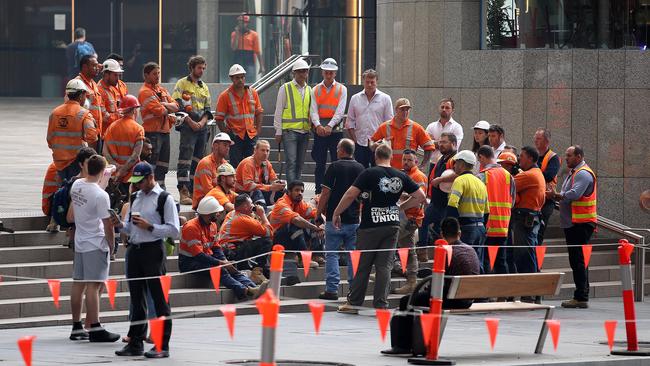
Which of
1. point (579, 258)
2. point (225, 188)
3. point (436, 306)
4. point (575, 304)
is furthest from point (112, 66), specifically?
point (436, 306)

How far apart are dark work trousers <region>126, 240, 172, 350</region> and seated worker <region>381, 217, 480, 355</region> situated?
2.00m

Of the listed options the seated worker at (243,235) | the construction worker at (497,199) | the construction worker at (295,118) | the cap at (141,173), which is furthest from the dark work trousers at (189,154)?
the cap at (141,173)

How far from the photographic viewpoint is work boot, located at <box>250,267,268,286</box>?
57.3ft

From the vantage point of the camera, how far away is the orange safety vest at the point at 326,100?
2133cm

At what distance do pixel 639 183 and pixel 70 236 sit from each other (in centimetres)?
849

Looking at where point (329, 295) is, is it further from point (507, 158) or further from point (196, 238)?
point (507, 158)

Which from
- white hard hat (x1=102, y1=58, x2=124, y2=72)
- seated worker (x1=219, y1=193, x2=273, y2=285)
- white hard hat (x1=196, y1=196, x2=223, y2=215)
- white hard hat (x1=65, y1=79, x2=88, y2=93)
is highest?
white hard hat (x1=102, y1=58, x2=124, y2=72)

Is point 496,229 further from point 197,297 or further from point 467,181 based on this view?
point 197,297

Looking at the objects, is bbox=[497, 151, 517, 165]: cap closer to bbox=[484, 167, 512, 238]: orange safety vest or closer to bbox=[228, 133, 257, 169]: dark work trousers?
bbox=[484, 167, 512, 238]: orange safety vest

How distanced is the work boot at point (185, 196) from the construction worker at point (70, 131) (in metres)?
2.97

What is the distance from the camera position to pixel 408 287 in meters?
18.1

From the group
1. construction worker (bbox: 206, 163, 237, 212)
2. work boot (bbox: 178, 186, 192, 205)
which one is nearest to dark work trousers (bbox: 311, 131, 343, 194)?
work boot (bbox: 178, 186, 192, 205)

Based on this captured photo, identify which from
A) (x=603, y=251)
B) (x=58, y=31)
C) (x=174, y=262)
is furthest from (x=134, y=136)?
(x=58, y=31)

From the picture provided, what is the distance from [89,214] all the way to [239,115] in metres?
6.36
